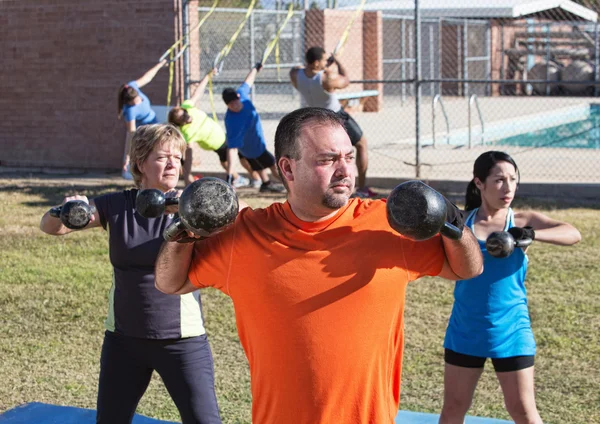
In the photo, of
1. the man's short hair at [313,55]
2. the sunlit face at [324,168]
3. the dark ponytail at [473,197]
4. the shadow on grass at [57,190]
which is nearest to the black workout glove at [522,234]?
the dark ponytail at [473,197]

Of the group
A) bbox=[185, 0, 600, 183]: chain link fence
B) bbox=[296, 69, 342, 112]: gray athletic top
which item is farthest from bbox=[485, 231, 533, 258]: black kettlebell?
bbox=[185, 0, 600, 183]: chain link fence

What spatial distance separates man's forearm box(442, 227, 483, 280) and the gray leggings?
1.49 metres

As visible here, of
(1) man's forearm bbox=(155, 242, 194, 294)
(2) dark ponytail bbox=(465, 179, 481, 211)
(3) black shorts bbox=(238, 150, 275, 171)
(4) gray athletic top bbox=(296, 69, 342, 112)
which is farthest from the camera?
(3) black shorts bbox=(238, 150, 275, 171)

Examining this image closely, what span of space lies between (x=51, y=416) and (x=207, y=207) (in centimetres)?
297

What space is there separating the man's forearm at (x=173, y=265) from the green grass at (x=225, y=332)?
2.47 metres

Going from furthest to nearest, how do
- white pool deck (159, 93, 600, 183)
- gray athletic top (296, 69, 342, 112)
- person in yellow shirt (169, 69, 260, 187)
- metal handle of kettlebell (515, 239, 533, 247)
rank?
1. white pool deck (159, 93, 600, 183)
2. gray athletic top (296, 69, 342, 112)
3. person in yellow shirt (169, 69, 260, 187)
4. metal handle of kettlebell (515, 239, 533, 247)

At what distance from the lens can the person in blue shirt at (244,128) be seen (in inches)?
457

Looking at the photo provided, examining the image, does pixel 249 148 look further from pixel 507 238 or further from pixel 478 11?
pixel 478 11

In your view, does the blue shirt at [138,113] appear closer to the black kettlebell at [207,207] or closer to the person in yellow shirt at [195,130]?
the person in yellow shirt at [195,130]

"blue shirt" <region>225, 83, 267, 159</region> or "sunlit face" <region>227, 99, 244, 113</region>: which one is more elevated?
"sunlit face" <region>227, 99, 244, 113</region>

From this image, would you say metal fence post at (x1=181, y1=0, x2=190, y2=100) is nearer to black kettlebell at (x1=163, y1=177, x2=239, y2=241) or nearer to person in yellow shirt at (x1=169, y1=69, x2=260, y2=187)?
person in yellow shirt at (x1=169, y1=69, x2=260, y2=187)

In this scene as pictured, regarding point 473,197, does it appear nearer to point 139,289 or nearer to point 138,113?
point 139,289

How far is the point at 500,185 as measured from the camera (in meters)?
4.13

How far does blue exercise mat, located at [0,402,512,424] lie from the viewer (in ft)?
15.8
